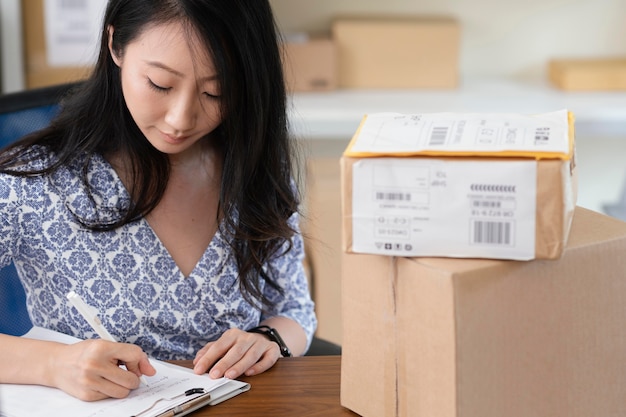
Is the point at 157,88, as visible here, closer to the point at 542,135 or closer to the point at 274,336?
the point at 274,336

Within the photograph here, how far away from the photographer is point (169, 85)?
44.6 inches

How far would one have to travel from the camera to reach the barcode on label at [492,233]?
786mm

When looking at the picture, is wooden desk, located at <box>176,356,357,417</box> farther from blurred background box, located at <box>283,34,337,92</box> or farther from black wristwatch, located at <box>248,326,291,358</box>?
blurred background box, located at <box>283,34,337,92</box>

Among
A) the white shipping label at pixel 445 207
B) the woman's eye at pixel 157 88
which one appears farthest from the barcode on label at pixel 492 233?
the woman's eye at pixel 157 88

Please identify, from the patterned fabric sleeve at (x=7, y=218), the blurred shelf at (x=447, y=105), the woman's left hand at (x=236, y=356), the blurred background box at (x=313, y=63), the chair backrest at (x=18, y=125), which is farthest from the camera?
the blurred background box at (x=313, y=63)

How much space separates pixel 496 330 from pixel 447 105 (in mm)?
1689

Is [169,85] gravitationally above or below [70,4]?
below

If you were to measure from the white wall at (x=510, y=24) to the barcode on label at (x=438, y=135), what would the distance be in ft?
6.72

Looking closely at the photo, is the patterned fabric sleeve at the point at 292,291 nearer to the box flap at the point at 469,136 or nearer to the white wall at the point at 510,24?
the box flap at the point at 469,136

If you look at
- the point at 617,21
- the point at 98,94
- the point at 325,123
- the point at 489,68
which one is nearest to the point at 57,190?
the point at 98,94

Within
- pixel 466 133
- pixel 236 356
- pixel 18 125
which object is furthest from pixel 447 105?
pixel 466 133

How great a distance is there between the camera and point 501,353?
82 centimetres

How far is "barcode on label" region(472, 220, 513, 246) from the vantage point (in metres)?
0.79

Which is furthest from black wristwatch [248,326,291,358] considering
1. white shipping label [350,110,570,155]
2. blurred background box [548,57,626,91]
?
blurred background box [548,57,626,91]
